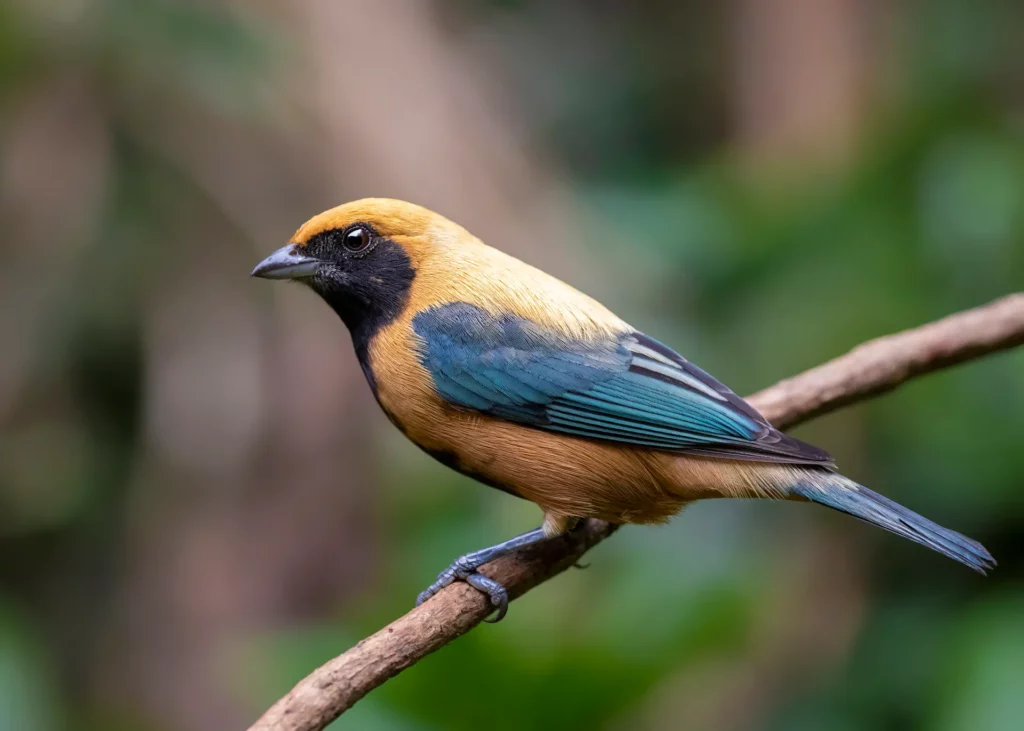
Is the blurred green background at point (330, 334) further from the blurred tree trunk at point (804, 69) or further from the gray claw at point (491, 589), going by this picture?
the gray claw at point (491, 589)

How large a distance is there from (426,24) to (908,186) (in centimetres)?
298

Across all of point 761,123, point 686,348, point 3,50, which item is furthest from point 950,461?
point 3,50

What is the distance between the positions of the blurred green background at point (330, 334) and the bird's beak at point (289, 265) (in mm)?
1511

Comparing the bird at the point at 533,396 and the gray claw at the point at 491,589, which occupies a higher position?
the bird at the point at 533,396

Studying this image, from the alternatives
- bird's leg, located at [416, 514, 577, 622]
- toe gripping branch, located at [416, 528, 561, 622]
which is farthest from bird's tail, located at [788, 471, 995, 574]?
toe gripping branch, located at [416, 528, 561, 622]

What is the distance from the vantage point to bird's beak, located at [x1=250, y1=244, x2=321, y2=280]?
3699 mm

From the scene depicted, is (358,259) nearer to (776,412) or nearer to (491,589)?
(491,589)

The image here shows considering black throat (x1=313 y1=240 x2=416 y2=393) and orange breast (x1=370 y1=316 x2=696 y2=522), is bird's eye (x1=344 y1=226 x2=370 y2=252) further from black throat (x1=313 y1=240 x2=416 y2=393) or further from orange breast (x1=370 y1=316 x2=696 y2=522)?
orange breast (x1=370 y1=316 x2=696 y2=522)

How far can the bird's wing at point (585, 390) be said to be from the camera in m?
3.39

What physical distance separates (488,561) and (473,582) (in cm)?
19

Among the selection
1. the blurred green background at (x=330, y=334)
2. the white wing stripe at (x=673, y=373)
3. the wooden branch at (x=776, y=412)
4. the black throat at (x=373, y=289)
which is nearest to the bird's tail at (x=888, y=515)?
the white wing stripe at (x=673, y=373)

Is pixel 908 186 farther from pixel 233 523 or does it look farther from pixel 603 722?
pixel 233 523

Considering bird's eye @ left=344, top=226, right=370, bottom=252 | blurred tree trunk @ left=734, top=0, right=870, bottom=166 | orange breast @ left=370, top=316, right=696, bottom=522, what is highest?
blurred tree trunk @ left=734, top=0, right=870, bottom=166

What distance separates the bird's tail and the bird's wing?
76 millimetres
